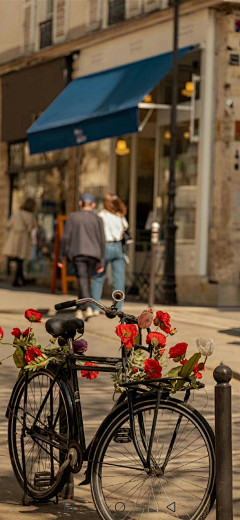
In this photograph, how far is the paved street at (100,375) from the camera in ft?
17.2

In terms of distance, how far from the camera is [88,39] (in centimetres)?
2272

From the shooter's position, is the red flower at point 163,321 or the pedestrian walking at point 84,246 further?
the pedestrian walking at point 84,246

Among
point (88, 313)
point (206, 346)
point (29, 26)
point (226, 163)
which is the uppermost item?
point (29, 26)

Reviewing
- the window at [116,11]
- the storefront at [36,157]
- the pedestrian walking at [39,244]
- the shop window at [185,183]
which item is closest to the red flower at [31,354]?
the shop window at [185,183]

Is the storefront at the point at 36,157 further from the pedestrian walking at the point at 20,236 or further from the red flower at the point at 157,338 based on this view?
the red flower at the point at 157,338

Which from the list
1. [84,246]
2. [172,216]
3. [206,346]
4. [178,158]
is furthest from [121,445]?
[178,158]

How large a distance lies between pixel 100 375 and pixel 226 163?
866 cm

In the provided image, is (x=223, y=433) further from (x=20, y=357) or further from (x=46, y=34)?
(x=46, y=34)

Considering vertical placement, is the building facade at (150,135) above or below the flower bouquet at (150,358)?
above

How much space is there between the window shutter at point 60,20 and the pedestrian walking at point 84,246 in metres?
10.2

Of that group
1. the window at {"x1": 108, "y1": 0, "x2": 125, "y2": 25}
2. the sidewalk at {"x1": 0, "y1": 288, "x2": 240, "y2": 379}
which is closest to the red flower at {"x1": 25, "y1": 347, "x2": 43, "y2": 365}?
the sidewalk at {"x1": 0, "y1": 288, "x2": 240, "y2": 379}

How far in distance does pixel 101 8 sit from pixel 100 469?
18.7m

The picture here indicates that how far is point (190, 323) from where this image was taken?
14.4m

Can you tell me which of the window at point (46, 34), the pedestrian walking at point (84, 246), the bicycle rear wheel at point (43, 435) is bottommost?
the bicycle rear wheel at point (43, 435)
